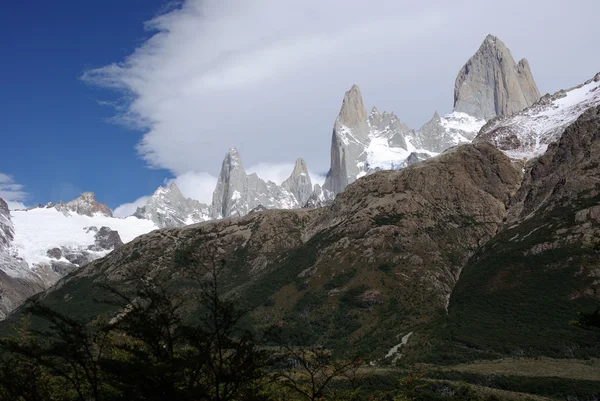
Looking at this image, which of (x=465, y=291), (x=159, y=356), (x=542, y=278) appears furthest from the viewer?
(x=465, y=291)

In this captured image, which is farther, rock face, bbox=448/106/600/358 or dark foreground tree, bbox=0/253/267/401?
rock face, bbox=448/106/600/358

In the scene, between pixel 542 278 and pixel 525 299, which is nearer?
pixel 525 299

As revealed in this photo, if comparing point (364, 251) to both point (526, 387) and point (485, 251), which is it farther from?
point (526, 387)

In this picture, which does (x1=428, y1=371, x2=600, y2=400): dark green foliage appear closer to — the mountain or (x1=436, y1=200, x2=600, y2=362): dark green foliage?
(x1=436, y1=200, x2=600, y2=362): dark green foliage

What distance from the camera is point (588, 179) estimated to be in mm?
184125

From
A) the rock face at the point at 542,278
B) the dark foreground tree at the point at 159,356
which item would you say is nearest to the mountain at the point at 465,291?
the rock face at the point at 542,278

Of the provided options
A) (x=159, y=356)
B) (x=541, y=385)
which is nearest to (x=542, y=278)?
(x=541, y=385)

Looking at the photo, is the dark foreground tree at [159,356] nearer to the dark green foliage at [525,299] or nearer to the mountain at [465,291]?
the mountain at [465,291]

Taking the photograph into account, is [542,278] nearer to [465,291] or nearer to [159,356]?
[465,291]

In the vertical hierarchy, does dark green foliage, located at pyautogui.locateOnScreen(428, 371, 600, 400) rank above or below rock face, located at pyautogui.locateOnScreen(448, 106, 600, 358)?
below

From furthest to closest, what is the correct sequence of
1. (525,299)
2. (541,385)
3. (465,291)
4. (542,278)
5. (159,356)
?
(465,291)
(542,278)
(525,299)
(541,385)
(159,356)

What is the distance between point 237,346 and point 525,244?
509 feet

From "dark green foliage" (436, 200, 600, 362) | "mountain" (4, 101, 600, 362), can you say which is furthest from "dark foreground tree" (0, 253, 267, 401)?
"dark green foliage" (436, 200, 600, 362)

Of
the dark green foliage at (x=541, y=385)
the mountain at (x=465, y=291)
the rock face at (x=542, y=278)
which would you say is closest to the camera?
the dark green foliage at (x=541, y=385)
